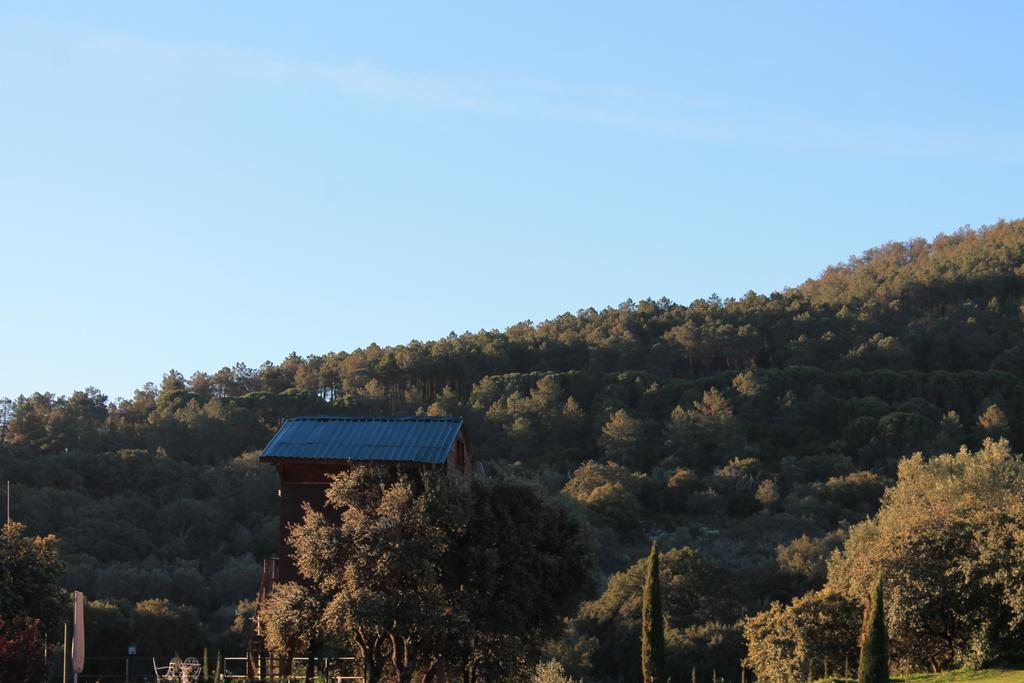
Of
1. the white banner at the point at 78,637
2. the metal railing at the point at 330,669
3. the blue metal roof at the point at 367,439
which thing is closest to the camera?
the white banner at the point at 78,637

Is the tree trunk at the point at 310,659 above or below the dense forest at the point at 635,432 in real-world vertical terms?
below

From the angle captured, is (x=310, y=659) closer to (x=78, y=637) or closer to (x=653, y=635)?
(x=78, y=637)

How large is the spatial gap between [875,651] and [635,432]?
58176 millimetres

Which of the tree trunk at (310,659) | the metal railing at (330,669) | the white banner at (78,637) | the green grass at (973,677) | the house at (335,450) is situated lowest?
the green grass at (973,677)

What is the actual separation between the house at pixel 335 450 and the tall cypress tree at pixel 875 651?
34.4 ft

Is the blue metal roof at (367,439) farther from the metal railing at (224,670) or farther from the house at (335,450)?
the metal railing at (224,670)

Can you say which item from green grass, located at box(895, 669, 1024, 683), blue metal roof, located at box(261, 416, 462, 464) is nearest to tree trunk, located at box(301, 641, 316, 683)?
blue metal roof, located at box(261, 416, 462, 464)

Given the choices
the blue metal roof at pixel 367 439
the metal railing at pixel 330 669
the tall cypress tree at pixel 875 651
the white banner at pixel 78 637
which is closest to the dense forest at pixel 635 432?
the metal railing at pixel 330 669

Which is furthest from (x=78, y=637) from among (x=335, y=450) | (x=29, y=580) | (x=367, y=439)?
(x=29, y=580)

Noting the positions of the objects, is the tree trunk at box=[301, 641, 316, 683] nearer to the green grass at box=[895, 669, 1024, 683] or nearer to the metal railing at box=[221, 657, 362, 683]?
the metal railing at box=[221, 657, 362, 683]

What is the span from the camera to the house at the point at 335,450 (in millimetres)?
31844

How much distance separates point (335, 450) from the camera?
32562 mm

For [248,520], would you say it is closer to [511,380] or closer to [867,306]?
[511,380]

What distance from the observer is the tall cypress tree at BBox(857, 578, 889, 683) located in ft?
108
